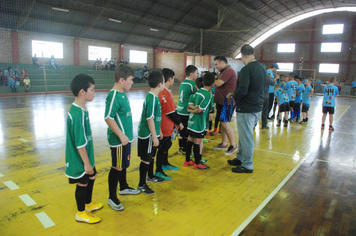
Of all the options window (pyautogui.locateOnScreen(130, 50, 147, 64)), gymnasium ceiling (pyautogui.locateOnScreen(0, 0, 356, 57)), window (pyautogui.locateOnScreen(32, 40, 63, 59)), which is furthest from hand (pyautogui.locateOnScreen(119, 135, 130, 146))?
window (pyautogui.locateOnScreen(130, 50, 147, 64))

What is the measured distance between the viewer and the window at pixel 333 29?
29.7 metres

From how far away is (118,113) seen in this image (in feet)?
8.46

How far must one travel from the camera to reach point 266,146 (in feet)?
17.6

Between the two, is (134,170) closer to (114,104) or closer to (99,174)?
(99,174)

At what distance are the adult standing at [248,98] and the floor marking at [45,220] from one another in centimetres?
257

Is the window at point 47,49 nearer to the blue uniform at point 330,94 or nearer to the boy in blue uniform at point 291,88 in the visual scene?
the boy in blue uniform at point 291,88

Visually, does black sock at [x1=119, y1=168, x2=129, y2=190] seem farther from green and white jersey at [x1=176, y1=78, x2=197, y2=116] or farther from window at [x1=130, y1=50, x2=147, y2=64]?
window at [x1=130, y1=50, x2=147, y2=64]

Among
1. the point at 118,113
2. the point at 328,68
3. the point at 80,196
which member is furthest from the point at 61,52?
the point at 328,68

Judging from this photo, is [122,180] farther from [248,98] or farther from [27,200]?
[248,98]

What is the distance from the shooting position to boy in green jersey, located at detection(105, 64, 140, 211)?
250 cm

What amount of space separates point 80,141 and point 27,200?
1.34 metres

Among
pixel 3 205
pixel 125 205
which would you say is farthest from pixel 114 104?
pixel 3 205

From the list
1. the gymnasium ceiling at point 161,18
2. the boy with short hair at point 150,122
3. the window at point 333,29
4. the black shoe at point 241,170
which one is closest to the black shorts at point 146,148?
the boy with short hair at point 150,122

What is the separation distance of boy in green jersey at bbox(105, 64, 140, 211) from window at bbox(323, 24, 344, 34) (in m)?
35.1
